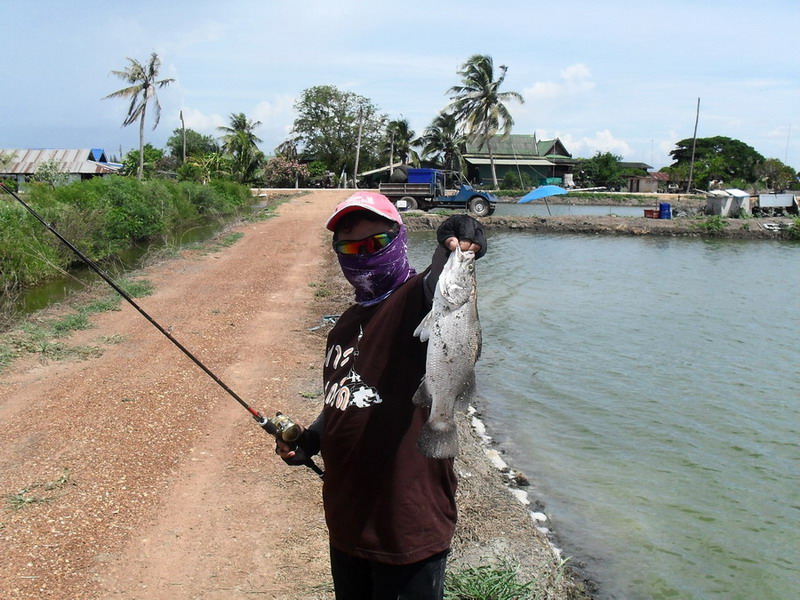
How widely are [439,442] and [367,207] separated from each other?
78cm

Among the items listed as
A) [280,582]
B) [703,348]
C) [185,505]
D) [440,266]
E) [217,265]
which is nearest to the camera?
[440,266]

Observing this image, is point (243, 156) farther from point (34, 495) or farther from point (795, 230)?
point (34, 495)

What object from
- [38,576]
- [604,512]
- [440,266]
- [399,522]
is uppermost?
[440,266]

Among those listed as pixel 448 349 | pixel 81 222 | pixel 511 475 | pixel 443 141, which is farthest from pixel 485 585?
pixel 443 141

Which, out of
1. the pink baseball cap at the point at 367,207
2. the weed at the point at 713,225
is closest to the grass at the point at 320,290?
the pink baseball cap at the point at 367,207

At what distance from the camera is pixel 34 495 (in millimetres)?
4637

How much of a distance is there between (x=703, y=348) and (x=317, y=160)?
54.9 metres

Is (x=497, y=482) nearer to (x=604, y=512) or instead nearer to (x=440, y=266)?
(x=604, y=512)

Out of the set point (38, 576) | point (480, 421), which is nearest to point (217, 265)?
point (480, 421)

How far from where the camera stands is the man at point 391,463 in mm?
2002

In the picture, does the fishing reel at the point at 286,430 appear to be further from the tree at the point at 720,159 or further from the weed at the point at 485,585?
the tree at the point at 720,159

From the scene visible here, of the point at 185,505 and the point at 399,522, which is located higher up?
the point at 399,522

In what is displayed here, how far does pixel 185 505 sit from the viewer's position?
4.59 metres

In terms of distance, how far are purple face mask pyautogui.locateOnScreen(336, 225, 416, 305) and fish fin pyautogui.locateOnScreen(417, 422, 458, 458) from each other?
0.51 m
